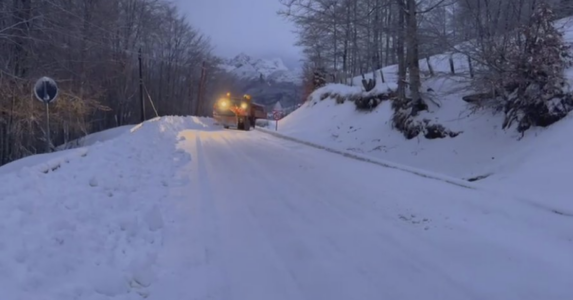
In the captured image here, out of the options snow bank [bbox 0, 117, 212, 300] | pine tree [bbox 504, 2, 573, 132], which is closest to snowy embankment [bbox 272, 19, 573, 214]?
pine tree [bbox 504, 2, 573, 132]

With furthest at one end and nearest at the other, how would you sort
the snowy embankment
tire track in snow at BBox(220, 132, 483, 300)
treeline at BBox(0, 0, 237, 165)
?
treeline at BBox(0, 0, 237, 165), the snowy embankment, tire track in snow at BBox(220, 132, 483, 300)

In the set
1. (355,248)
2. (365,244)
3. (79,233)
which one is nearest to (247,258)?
(355,248)

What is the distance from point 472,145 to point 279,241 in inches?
319

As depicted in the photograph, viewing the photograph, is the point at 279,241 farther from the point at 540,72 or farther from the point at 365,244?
the point at 540,72

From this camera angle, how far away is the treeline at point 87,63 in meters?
19.0

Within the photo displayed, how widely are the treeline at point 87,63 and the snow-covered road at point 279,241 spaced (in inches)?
473

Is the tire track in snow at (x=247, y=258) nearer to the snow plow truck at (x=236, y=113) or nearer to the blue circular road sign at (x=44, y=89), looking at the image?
the blue circular road sign at (x=44, y=89)

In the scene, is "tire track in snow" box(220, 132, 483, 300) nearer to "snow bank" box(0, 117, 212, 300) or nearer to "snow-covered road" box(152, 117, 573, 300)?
"snow-covered road" box(152, 117, 573, 300)

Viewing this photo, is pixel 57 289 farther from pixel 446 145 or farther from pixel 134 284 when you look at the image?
pixel 446 145

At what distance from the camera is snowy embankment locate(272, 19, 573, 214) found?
26.6 feet

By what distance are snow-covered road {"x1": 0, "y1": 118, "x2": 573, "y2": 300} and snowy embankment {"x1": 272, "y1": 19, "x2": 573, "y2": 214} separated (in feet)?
3.74

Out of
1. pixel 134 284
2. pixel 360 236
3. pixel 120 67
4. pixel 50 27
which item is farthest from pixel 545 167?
pixel 120 67

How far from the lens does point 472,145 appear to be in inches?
472

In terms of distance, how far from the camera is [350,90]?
90.1 ft
